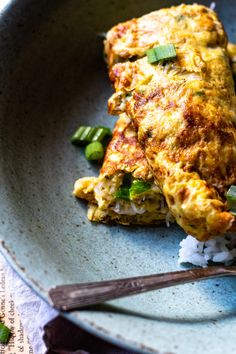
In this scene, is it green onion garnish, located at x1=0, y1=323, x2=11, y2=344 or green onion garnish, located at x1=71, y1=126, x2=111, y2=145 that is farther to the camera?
green onion garnish, located at x1=71, y1=126, x2=111, y2=145

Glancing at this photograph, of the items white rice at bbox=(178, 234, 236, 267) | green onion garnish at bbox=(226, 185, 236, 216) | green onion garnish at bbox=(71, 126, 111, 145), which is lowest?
white rice at bbox=(178, 234, 236, 267)

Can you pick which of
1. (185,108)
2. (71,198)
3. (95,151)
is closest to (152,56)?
(185,108)

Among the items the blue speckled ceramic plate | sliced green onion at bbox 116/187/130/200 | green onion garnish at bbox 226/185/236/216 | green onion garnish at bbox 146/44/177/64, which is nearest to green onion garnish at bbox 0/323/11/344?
the blue speckled ceramic plate

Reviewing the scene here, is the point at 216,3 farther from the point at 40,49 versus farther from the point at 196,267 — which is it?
the point at 196,267

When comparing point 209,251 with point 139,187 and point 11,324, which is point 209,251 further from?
point 11,324

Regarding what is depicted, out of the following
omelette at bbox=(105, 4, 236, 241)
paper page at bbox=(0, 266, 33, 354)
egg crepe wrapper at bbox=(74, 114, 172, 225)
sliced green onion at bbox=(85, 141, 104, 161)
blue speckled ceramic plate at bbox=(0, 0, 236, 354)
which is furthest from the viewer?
sliced green onion at bbox=(85, 141, 104, 161)

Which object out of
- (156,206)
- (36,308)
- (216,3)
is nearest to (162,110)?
(156,206)

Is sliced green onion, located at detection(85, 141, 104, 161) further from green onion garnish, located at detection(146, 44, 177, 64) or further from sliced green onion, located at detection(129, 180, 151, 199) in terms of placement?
green onion garnish, located at detection(146, 44, 177, 64)

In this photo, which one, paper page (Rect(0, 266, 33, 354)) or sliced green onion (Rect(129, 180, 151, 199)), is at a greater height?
sliced green onion (Rect(129, 180, 151, 199))
